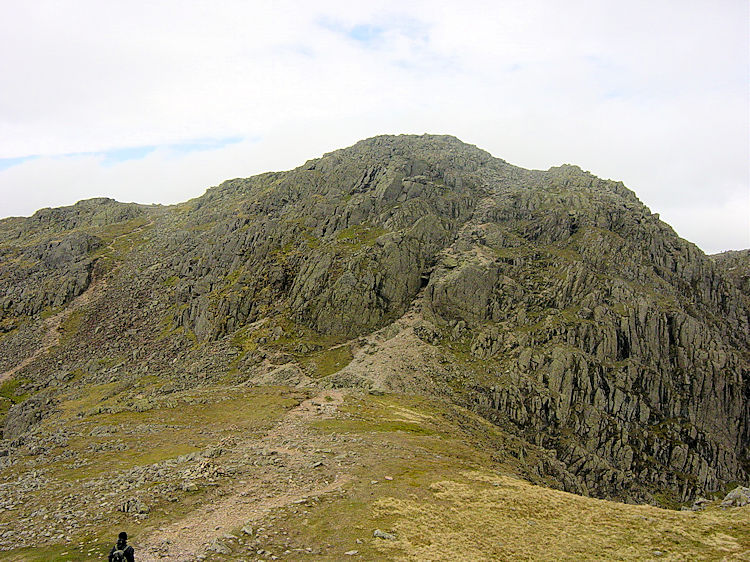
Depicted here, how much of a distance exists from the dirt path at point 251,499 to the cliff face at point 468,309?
1353 inches

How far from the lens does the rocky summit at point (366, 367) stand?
33844mm

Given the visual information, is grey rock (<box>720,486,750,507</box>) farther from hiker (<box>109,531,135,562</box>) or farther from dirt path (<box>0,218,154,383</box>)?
dirt path (<box>0,218,154,383</box>)

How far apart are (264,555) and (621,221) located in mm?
129769

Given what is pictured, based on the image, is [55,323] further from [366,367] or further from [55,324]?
[366,367]

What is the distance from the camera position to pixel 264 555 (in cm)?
2527

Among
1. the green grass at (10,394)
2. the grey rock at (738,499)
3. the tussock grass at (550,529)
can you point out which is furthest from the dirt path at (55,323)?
the grey rock at (738,499)

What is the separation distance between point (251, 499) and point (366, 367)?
54.7m

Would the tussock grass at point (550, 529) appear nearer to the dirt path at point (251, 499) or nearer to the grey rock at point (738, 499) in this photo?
the grey rock at point (738, 499)

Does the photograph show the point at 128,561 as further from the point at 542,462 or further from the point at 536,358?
the point at 536,358

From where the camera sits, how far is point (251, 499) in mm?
33531

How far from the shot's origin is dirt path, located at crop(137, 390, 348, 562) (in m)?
25.8

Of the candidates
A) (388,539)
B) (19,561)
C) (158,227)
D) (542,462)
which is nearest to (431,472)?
(388,539)

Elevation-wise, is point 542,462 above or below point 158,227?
below

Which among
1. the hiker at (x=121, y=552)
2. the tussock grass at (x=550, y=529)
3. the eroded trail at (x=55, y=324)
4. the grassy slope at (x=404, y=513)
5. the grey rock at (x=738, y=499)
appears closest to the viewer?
the hiker at (x=121, y=552)
